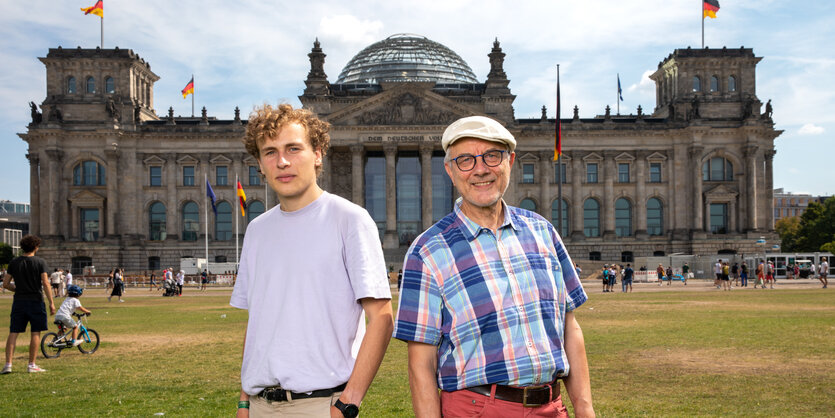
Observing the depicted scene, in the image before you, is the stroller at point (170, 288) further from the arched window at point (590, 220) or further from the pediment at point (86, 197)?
the arched window at point (590, 220)

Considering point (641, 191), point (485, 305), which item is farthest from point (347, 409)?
point (641, 191)

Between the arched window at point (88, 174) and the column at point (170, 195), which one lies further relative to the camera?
the column at point (170, 195)

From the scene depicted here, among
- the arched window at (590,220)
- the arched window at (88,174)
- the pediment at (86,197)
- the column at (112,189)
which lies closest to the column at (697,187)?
the arched window at (590,220)

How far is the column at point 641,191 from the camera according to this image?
85938mm

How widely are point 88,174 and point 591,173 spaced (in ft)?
179

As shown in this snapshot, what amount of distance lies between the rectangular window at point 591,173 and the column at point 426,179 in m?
17.8

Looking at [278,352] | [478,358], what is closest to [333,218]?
[278,352]

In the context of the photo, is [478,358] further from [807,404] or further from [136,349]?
[136,349]

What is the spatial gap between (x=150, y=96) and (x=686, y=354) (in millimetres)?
88193

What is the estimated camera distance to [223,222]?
8594 cm

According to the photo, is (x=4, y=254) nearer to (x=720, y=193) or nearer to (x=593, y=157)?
(x=593, y=157)

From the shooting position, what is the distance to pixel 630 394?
472 inches

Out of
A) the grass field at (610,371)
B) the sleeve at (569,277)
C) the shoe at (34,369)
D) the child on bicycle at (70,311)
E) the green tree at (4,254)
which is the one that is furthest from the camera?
the green tree at (4,254)

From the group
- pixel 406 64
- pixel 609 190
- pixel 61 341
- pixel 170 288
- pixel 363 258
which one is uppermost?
pixel 406 64
